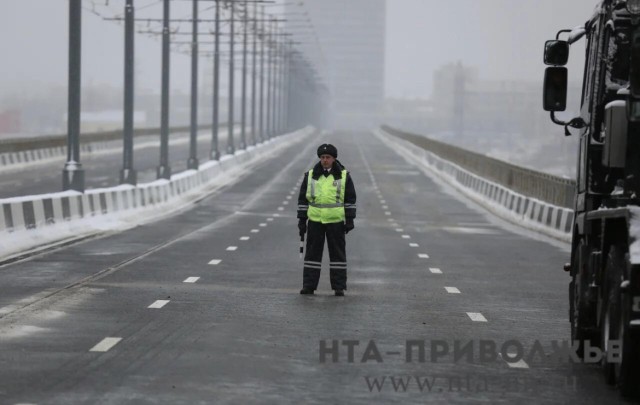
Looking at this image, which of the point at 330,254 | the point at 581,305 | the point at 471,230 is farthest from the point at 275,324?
the point at 471,230

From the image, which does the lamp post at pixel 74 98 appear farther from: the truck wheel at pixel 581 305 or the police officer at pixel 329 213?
the truck wheel at pixel 581 305

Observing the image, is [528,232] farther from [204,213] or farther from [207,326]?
[207,326]

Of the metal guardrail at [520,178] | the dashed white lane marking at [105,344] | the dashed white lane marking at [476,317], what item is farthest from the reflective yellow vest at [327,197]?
the metal guardrail at [520,178]

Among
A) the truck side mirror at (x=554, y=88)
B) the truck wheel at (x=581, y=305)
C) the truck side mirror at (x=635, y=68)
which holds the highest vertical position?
the truck side mirror at (x=635, y=68)

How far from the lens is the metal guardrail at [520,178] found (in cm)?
3891

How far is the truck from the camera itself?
9.69 m

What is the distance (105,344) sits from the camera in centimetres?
1288

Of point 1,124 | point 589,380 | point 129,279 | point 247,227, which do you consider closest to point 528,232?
point 247,227

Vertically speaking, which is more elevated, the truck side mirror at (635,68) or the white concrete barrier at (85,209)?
the truck side mirror at (635,68)

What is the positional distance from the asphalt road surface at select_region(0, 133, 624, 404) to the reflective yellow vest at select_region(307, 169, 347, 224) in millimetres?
987

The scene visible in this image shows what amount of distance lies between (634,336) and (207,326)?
19.3 feet

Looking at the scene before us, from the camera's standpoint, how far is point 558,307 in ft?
57.3

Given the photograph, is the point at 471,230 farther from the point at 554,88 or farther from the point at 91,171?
the point at 91,171

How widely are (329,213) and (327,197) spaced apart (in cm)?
20
